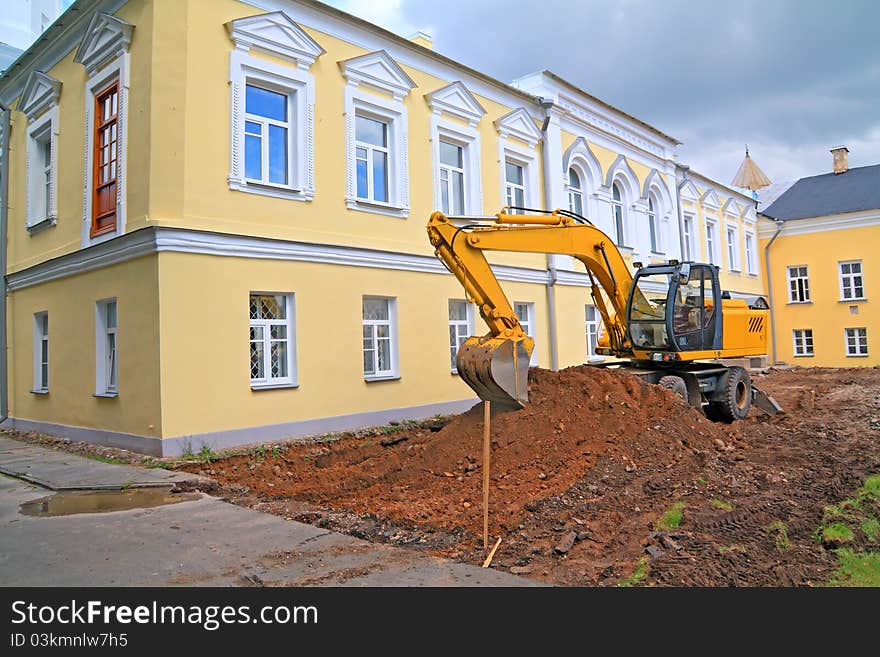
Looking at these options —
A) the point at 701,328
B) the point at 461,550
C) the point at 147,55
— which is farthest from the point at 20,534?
the point at 701,328

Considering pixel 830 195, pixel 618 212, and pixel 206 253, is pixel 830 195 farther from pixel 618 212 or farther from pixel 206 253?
pixel 206 253

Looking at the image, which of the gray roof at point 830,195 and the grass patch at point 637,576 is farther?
the gray roof at point 830,195

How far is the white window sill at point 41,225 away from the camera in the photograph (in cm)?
1289

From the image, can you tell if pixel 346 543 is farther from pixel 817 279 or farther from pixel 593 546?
pixel 817 279

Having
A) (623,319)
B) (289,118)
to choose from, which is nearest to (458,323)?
(623,319)

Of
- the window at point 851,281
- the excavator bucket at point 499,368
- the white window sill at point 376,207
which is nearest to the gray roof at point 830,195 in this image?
the window at point 851,281

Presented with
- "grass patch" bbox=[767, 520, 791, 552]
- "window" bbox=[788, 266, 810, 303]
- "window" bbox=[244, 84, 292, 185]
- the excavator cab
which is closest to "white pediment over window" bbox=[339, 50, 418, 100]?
"window" bbox=[244, 84, 292, 185]

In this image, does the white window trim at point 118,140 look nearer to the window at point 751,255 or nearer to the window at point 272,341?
the window at point 272,341

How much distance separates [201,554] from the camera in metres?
5.28

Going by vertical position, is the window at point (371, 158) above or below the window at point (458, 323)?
above

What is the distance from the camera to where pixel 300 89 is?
11.6 m

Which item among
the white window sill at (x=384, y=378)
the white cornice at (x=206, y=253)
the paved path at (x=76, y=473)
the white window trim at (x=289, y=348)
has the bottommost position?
the paved path at (x=76, y=473)

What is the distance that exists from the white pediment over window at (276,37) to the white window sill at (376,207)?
8.14 feet
